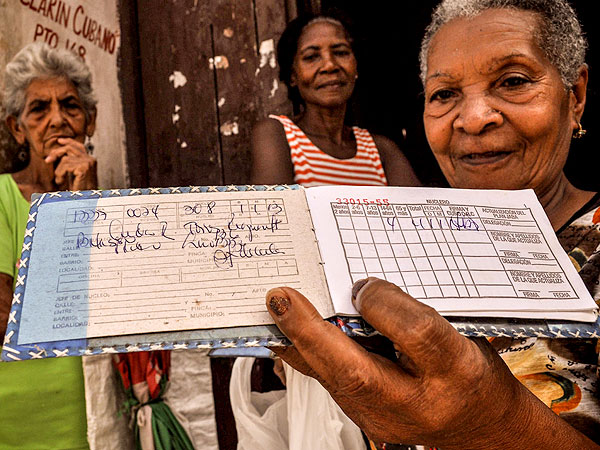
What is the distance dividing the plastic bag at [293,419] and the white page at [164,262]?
52 cm

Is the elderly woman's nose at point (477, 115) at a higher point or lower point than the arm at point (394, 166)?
lower

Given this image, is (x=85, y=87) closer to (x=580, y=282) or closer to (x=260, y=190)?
(x=260, y=190)

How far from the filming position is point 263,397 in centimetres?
140

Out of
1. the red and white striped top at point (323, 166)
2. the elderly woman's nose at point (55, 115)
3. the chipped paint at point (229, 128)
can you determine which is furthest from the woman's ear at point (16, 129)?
the red and white striped top at point (323, 166)

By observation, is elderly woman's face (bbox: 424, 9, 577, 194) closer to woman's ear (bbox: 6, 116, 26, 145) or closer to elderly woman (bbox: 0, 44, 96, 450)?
elderly woman (bbox: 0, 44, 96, 450)

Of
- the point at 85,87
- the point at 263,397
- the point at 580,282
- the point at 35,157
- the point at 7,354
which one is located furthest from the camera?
the point at 85,87

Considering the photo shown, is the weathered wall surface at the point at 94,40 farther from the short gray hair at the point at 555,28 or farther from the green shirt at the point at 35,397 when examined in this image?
the short gray hair at the point at 555,28

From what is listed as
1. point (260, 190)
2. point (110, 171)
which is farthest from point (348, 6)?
point (260, 190)

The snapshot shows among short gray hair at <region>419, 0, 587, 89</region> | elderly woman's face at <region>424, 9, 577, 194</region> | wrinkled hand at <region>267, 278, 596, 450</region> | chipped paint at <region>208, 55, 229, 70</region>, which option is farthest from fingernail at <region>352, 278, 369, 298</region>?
A: chipped paint at <region>208, 55, 229, 70</region>

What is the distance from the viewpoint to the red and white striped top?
1.84 metres

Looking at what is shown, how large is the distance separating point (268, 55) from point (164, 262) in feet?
5.18

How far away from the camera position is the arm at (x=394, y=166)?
6.55ft

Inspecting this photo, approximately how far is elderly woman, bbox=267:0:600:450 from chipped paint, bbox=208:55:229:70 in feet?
3.63

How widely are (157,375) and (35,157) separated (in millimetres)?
829
